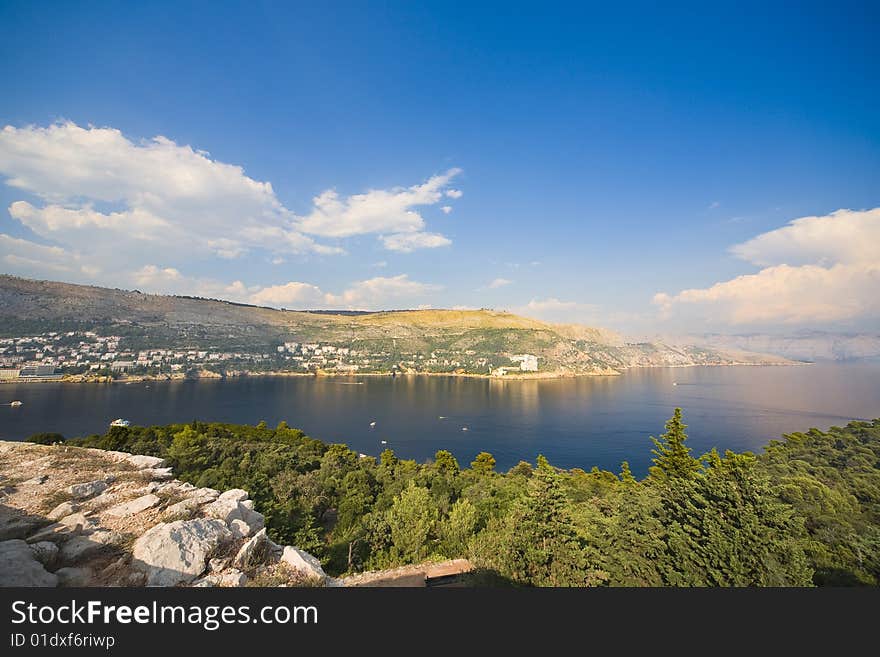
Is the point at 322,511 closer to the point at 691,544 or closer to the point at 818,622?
the point at 691,544

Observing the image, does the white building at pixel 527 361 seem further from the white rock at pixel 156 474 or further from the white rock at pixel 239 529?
the white rock at pixel 239 529

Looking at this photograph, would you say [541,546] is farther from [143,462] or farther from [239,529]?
[143,462]

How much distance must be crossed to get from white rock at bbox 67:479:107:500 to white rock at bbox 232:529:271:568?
181 inches

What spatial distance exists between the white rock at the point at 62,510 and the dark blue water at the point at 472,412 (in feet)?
152

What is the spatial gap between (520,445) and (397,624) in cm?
5776

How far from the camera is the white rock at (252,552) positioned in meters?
5.64

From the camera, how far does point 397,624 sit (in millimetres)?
3178

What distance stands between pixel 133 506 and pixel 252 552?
317 cm

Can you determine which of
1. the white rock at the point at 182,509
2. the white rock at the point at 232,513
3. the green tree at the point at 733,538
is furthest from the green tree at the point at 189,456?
the green tree at the point at 733,538

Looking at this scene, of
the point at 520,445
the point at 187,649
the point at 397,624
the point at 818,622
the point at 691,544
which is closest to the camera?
the point at 187,649

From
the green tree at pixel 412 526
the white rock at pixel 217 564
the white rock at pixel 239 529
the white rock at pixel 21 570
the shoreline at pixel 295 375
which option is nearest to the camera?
the white rock at pixel 21 570

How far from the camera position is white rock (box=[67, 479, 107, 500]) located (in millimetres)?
7945

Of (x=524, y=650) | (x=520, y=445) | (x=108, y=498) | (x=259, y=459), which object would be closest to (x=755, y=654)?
(x=524, y=650)

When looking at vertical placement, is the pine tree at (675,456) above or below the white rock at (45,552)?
below
